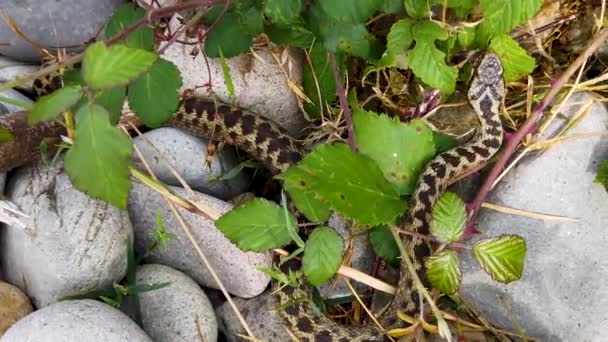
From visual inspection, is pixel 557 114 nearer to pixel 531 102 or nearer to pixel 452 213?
pixel 531 102

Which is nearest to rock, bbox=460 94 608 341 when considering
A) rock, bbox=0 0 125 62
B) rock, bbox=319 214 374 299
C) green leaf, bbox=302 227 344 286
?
rock, bbox=319 214 374 299

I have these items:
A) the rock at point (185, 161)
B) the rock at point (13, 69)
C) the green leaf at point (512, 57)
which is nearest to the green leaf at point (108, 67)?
the rock at point (185, 161)

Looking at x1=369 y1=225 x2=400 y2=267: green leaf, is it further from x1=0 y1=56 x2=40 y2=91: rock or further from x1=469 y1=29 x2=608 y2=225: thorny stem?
x1=0 y1=56 x2=40 y2=91: rock

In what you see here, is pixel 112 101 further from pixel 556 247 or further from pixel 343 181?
pixel 556 247

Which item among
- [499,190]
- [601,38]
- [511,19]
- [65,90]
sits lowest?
[499,190]

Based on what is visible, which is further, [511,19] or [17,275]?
[17,275]

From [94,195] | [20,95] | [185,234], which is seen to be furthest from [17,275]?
[94,195]

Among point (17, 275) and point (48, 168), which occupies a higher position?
point (48, 168)
